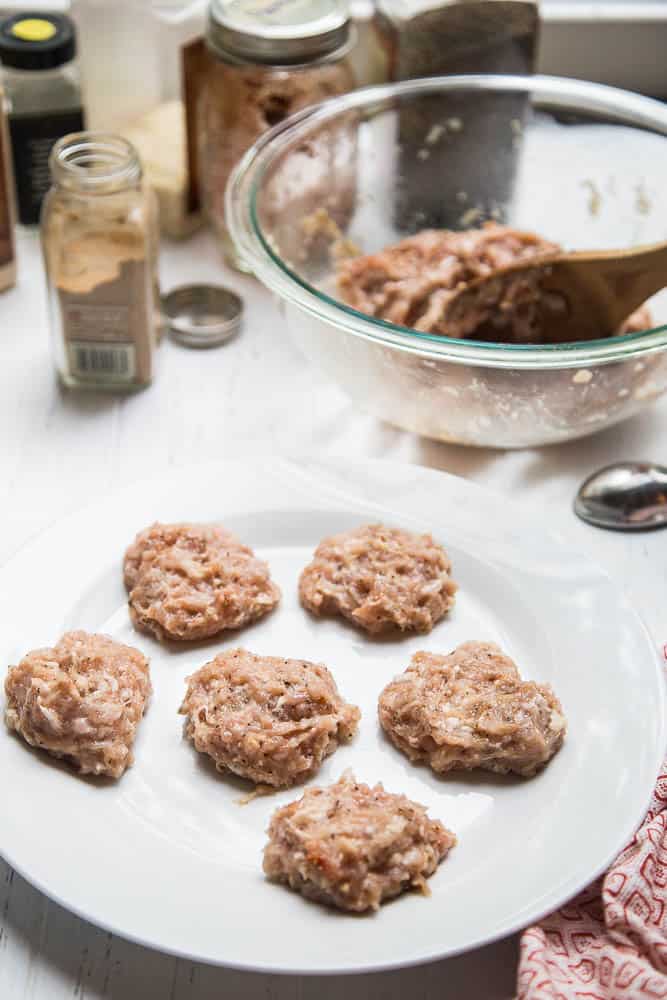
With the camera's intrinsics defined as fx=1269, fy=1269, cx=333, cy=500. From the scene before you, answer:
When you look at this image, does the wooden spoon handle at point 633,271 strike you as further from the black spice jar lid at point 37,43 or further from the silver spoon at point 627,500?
the black spice jar lid at point 37,43

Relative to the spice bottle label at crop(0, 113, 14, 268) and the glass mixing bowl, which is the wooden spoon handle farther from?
the spice bottle label at crop(0, 113, 14, 268)

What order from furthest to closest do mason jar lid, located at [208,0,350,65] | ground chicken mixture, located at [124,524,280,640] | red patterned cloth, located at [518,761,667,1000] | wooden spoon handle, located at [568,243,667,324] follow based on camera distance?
mason jar lid, located at [208,0,350,65] → wooden spoon handle, located at [568,243,667,324] → ground chicken mixture, located at [124,524,280,640] → red patterned cloth, located at [518,761,667,1000]

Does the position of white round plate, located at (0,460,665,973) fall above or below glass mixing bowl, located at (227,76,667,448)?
below

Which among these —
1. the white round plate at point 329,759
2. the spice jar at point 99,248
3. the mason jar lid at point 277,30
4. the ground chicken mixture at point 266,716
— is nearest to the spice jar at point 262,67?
the mason jar lid at point 277,30

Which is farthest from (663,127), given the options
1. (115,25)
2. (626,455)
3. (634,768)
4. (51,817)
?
(51,817)

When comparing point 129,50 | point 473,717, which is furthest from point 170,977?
point 129,50

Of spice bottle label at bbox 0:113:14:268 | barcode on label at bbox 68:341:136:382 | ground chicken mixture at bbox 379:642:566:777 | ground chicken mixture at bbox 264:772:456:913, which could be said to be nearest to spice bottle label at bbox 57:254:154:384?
barcode on label at bbox 68:341:136:382
